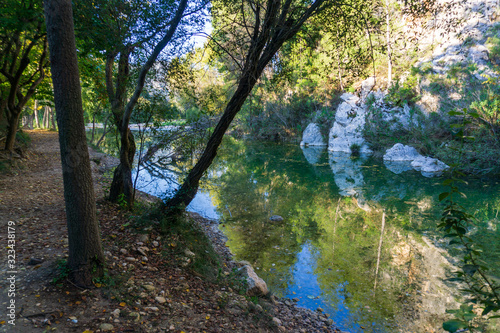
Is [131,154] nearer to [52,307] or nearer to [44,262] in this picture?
[44,262]

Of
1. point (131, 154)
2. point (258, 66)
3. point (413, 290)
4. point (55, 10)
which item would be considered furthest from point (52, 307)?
point (413, 290)

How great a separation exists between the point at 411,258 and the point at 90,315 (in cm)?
797

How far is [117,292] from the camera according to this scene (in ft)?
11.9

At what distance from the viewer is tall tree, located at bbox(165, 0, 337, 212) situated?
4.81 metres

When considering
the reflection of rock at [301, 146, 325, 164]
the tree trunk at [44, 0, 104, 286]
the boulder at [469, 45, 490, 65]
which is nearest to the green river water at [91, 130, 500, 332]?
the tree trunk at [44, 0, 104, 286]

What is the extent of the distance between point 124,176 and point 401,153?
23.3 metres

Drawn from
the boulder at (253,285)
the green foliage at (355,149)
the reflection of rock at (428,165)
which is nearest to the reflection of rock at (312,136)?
the green foliage at (355,149)

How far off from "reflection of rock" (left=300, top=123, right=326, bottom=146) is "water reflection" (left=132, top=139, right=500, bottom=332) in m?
16.0

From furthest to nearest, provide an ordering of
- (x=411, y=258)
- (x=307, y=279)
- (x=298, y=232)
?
(x=298, y=232)
(x=411, y=258)
(x=307, y=279)

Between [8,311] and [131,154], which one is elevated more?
[131,154]

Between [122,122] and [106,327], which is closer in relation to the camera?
[106,327]

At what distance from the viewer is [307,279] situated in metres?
6.73

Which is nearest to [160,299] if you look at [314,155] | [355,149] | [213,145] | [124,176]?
[213,145]

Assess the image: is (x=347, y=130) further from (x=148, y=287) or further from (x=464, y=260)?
(x=464, y=260)
